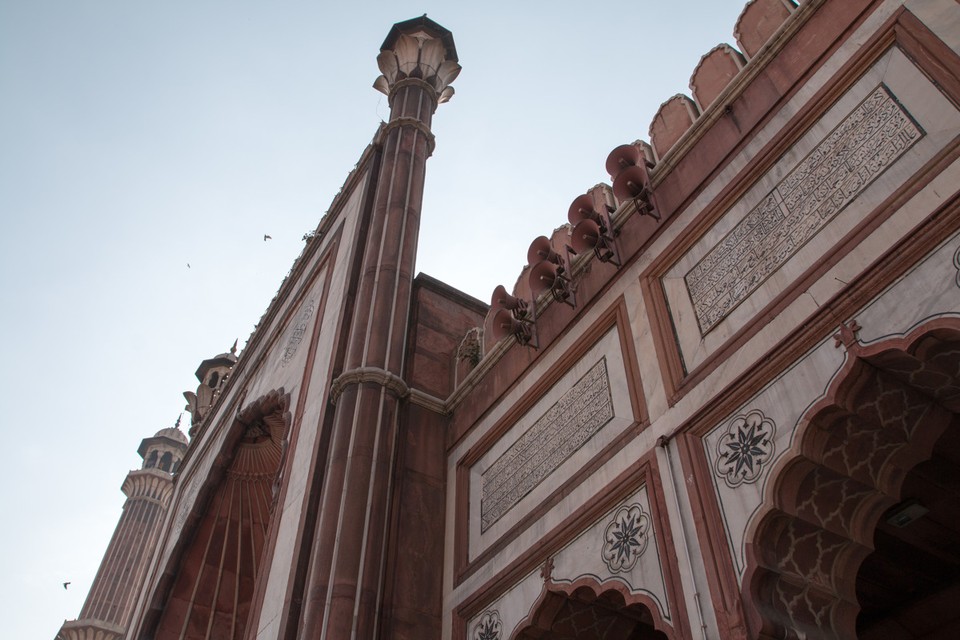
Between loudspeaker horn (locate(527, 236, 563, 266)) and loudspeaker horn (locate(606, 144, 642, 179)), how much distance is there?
2.89ft

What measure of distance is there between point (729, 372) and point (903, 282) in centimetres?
108

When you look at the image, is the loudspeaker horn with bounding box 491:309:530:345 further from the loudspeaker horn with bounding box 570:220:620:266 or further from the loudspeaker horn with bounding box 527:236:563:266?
the loudspeaker horn with bounding box 570:220:620:266

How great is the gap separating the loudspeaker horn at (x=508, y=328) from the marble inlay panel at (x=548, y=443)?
0.77 metres

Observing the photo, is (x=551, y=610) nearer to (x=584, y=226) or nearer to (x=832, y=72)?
(x=584, y=226)

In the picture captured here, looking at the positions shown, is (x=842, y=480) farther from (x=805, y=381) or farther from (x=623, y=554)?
(x=623, y=554)

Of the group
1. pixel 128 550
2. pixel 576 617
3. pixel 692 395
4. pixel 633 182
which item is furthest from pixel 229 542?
pixel 128 550

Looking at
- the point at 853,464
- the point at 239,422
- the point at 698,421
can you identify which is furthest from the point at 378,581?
the point at 239,422

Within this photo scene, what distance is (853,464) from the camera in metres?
4.18

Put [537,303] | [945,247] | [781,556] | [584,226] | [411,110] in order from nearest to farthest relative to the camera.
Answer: [945,247], [781,556], [584,226], [537,303], [411,110]

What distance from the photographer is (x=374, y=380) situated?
8008 millimetres

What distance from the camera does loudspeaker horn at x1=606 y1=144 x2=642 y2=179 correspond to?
6.39 m

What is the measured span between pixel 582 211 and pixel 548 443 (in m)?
1.80

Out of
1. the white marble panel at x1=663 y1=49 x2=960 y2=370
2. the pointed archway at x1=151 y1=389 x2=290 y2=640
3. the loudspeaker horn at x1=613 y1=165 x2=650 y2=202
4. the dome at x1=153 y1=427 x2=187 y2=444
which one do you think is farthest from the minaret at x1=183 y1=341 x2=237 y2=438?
the dome at x1=153 y1=427 x2=187 y2=444

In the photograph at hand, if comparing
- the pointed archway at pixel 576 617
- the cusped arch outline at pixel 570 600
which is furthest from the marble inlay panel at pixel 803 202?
the pointed archway at pixel 576 617
